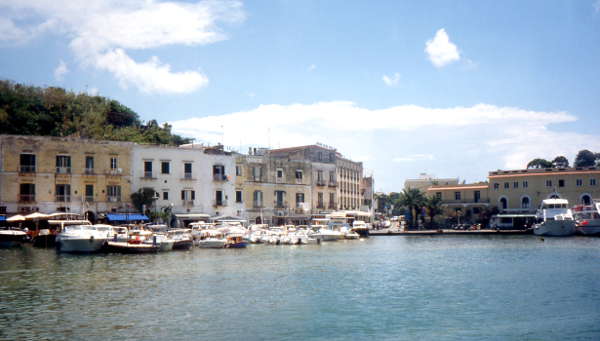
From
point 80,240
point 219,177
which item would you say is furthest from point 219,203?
point 80,240

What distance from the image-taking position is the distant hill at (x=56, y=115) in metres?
64.2

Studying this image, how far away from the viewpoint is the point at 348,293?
25.7m

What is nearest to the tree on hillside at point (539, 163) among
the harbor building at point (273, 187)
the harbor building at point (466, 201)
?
the harbor building at point (466, 201)

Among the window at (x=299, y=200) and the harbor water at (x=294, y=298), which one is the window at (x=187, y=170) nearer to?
the window at (x=299, y=200)

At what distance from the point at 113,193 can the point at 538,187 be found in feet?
187

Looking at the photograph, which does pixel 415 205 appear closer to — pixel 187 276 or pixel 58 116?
pixel 58 116

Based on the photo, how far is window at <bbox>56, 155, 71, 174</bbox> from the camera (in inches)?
2072

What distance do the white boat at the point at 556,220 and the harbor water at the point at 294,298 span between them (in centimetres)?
2913

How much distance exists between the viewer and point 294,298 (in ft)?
79.6

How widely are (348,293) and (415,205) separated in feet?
180

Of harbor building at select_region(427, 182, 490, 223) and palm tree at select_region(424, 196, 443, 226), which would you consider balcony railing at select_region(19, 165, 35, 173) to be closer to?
palm tree at select_region(424, 196, 443, 226)

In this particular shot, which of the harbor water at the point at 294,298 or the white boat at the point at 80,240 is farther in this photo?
the white boat at the point at 80,240

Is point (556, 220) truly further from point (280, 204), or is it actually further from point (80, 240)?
point (80, 240)

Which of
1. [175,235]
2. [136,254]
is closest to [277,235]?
[175,235]
